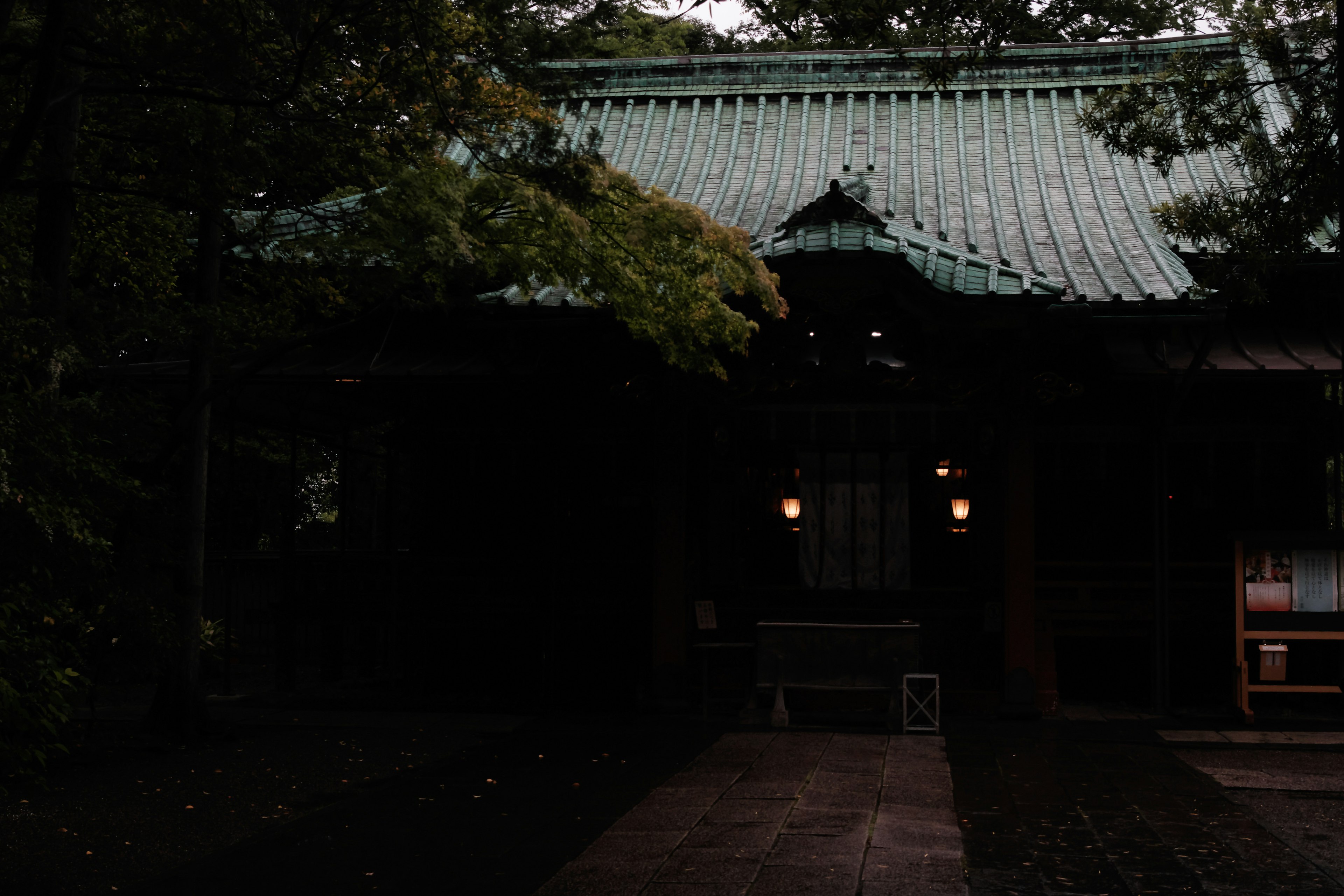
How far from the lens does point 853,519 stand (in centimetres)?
1384

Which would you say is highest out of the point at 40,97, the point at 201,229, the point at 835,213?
the point at 835,213

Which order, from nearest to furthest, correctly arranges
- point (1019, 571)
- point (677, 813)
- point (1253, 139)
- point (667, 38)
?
point (677, 813), point (1253, 139), point (1019, 571), point (667, 38)

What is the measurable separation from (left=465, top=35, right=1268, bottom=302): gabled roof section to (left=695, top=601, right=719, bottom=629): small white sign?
4049 millimetres

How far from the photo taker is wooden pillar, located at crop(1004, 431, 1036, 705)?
498 inches

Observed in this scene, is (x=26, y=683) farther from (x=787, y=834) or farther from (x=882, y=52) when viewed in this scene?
(x=882, y=52)

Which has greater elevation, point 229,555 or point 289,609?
point 229,555

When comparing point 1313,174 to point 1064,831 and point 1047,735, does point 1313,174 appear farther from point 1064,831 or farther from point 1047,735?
point 1047,735

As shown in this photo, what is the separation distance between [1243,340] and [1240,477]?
1.92m

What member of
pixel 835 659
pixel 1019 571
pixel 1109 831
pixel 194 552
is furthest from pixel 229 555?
pixel 1109 831

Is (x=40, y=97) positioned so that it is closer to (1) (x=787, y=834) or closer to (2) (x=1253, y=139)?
(1) (x=787, y=834)

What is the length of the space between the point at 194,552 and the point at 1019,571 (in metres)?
8.26

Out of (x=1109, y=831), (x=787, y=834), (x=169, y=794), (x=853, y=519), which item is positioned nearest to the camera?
(x=787, y=834)

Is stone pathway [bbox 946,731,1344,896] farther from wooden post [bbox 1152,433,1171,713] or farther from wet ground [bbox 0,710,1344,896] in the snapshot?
wooden post [bbox 1152,433,1171,713]

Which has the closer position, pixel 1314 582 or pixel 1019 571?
pixel 1314 582
